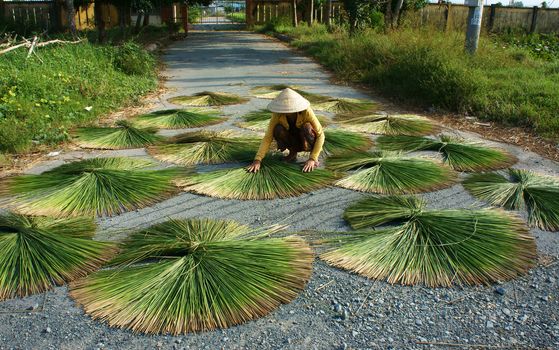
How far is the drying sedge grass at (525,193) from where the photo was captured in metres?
2.88

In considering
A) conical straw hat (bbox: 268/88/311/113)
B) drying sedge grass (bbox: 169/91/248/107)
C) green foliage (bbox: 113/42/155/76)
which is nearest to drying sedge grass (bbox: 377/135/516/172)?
conical straw hat (bbox: 268/88/311/113)

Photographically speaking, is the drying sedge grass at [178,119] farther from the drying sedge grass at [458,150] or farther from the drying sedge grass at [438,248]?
the drying sedge grass at [438,248]

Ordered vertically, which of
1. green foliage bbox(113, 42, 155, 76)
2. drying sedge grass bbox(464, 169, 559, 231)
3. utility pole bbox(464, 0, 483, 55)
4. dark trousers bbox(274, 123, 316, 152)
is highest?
Answer: utility pole bbox(464, 0, 483, 55)

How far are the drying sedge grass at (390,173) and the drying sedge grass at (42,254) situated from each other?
1.72 m

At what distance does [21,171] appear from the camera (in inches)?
149

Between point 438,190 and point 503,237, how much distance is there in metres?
0.79

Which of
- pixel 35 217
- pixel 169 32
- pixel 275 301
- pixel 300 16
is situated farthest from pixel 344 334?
pixel 300 16

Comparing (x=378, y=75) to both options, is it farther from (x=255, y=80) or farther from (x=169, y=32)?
(x=169, y=32)

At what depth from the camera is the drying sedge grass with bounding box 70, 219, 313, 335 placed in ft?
6.58

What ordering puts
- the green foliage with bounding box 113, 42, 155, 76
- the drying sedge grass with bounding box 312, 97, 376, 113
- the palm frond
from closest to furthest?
the palm frond < the drying sedge grass with bounding box 312, 97, 376, 113 < the green foliage with bounding box 113, 42, 155, 76

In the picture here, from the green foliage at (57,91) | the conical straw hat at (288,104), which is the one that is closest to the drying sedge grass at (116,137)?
the green foliage at (57,91)

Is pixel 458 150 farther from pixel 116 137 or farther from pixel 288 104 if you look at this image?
pixel 116 137

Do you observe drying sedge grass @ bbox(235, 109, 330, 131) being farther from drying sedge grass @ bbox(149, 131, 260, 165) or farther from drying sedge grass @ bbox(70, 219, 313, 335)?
drying sedge grass @ bbox(70, 219, 313, 335)

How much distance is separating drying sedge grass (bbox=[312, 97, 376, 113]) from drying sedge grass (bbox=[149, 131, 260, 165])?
168 centimetres
